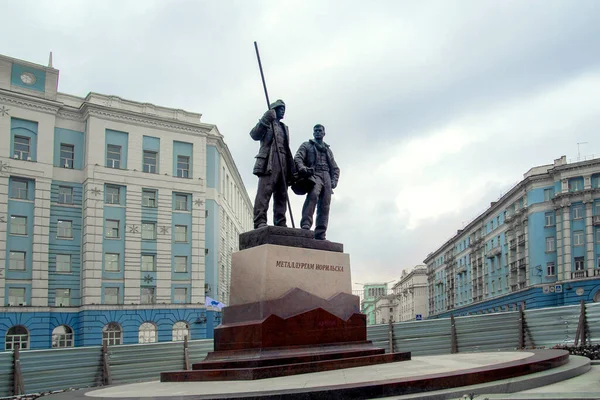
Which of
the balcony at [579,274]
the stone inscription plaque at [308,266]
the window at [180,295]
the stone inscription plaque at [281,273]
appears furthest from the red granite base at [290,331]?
the balcony at [579,274]

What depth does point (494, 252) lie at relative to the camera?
69.9 m

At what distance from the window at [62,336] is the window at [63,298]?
1.39m

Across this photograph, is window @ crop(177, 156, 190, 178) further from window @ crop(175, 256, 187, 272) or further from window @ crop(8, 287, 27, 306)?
window @ crop(8, 287, 27, 306)

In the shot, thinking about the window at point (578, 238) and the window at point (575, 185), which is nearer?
the window at point (578, 238)

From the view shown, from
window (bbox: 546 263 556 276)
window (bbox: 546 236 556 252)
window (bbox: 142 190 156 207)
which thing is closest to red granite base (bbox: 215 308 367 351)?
window (bbox: 142 190 156 207)

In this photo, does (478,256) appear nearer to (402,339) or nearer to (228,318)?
(402,339)

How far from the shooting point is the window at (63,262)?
134ft

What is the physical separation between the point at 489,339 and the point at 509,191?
162 feet

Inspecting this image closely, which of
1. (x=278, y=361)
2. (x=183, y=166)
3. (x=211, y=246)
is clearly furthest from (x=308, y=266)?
(x=211, y=246)

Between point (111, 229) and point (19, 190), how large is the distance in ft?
19.8

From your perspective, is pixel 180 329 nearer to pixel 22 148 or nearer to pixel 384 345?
pixel 22 148

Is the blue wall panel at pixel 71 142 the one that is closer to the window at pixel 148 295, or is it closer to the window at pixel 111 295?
the window at pixel 111 295

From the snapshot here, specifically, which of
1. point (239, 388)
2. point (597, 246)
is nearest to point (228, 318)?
point (239, 388)

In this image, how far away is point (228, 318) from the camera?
10781 mm
